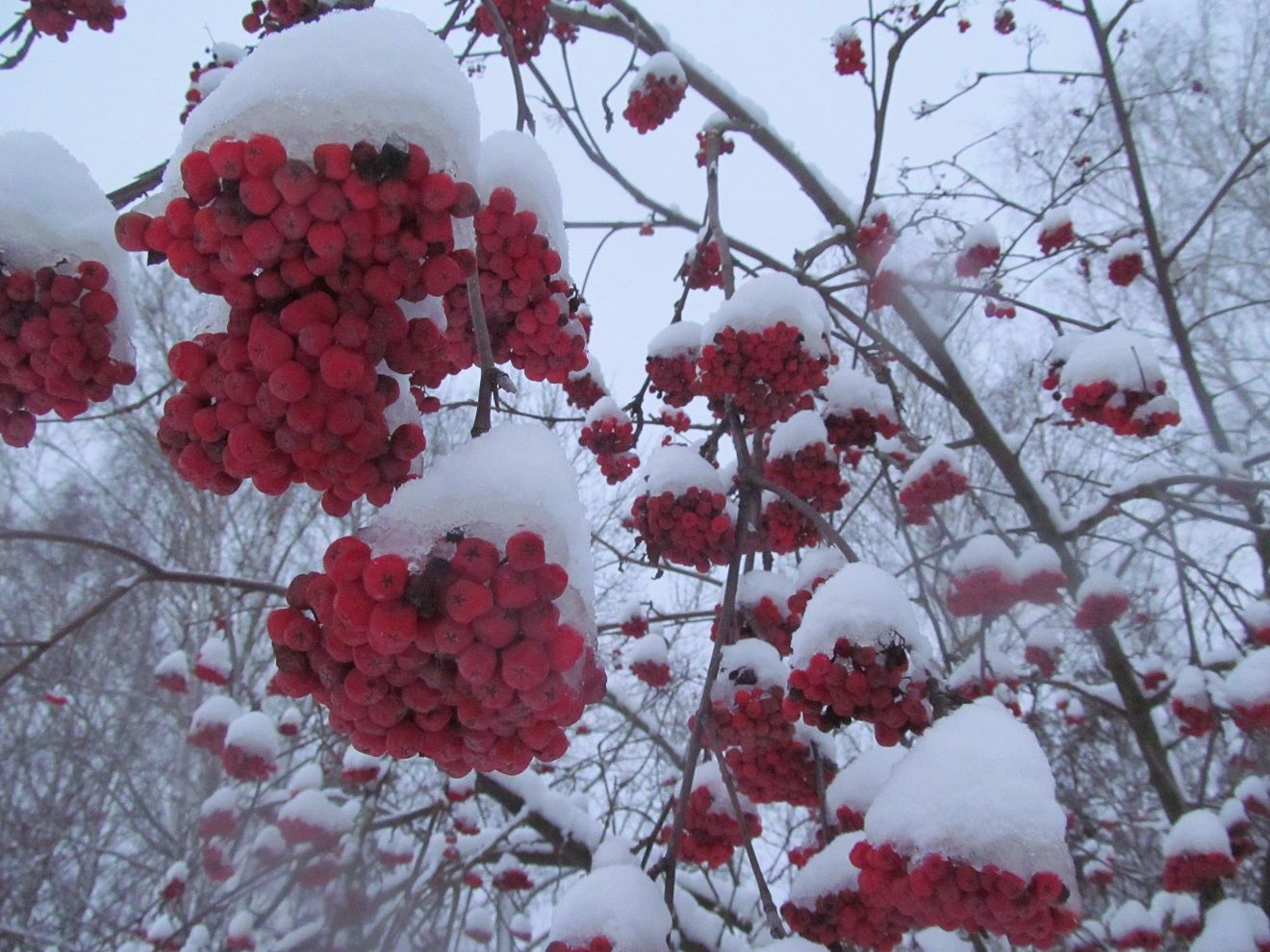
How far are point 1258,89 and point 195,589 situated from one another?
14.9m

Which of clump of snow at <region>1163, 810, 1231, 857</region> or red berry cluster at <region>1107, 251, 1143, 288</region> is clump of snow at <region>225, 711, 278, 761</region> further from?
red berry cluster at <region>1107, 251, 1143, 288</region>

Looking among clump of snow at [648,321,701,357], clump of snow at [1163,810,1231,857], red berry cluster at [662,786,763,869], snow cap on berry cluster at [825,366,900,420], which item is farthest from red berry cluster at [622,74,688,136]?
clump of snow at [1163,810,1231,857]

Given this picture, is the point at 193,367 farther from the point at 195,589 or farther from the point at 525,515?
the point at 195,589

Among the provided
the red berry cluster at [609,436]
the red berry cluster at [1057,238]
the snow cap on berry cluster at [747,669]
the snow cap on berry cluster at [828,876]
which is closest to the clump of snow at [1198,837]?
the snow cap on berry cluster at [828,876]

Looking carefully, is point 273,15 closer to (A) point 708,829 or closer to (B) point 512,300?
(B) point 512,300

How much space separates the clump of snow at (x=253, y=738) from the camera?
4.02 metres

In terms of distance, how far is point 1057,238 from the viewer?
5.01 meters

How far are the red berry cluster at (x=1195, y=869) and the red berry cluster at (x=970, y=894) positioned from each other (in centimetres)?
278

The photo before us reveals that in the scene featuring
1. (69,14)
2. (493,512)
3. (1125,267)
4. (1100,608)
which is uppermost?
(1125,267)

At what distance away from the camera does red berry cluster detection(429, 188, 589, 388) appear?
1215 millimetres

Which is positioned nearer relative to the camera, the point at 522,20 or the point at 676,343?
the point at 522,20

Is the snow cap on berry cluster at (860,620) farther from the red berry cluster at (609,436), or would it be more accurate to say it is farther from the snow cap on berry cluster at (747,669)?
the red berry cluster at (609,436)

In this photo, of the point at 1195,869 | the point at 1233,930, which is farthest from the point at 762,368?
the point at 1233,930

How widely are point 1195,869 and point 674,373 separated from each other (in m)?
3.35
